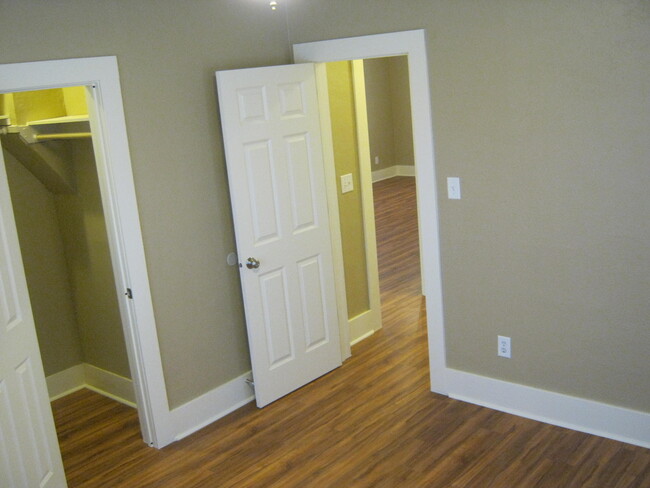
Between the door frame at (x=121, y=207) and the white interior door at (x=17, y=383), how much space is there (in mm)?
552

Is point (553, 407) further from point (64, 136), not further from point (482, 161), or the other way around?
point (64, 136)

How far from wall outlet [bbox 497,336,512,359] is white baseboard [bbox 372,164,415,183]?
7.97 meters

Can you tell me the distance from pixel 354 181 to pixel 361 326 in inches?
40.4

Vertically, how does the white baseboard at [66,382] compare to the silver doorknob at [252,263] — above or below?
below

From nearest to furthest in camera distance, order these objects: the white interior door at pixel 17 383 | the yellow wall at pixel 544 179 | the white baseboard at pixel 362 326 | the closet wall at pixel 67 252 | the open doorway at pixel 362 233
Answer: the white interior door at pixel 17 383 → the yellow wall at pixel 544 179 → the closet wall at pixel 67 252 → the open doorway at pixel 362 233 → the white baseboard at pixel 362 326

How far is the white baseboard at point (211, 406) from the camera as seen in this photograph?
3838 mm

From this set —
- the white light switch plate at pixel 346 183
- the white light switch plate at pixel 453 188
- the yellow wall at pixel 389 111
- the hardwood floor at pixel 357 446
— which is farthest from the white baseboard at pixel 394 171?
the white light switch plate at pixel 453 188

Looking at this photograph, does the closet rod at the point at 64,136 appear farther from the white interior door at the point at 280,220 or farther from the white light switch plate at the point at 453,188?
the white light switch plate at the point at 453,188

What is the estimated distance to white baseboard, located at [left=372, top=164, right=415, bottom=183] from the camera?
11648 mm

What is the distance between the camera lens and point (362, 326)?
4.95 m

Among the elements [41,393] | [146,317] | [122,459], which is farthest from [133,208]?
[122,459]

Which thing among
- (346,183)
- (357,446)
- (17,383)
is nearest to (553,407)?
(357,446)

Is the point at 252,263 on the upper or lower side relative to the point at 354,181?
lower

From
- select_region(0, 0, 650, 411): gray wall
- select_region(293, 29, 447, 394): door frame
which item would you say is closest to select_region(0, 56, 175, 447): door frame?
select_region(0, 0, 650, 411): gray wall
